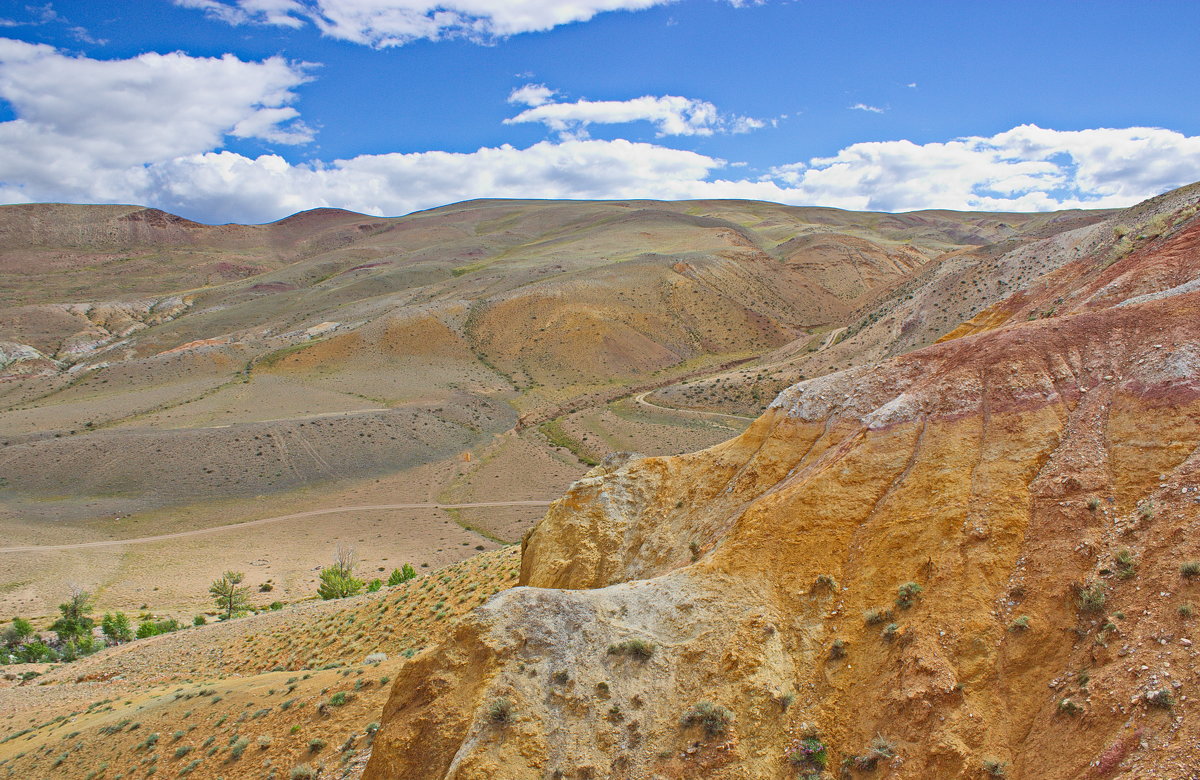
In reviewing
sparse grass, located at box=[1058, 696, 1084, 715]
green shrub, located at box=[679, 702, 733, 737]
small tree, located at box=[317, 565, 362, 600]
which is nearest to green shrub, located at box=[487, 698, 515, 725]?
green shrub, located at box=[679, 702, 733, 737]

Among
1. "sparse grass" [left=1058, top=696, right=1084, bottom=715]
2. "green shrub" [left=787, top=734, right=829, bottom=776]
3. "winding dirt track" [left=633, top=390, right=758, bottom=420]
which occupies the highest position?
"sparse grass" [left=1058, top=696, right=1084, bottom=715]

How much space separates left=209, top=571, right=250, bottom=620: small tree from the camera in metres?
29.4

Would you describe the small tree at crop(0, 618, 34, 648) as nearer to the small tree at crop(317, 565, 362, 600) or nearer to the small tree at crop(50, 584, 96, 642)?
the small tree at crop(50, 584, 96, 642)

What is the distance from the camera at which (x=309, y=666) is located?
19375 millimetres

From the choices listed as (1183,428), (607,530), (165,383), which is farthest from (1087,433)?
(165,383)

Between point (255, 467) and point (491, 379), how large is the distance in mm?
30542

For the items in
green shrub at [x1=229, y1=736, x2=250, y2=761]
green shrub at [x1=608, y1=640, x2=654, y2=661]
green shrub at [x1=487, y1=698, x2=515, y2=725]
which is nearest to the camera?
green shrub at [x1=487, y1=698, x2=515, y2=725]

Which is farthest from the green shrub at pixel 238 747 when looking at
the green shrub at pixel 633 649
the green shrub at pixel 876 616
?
the green shrub at pixel 876 616

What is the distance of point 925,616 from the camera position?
9039 mm

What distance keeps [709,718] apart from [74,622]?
105ft

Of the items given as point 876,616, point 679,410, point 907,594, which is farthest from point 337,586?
point 679,410

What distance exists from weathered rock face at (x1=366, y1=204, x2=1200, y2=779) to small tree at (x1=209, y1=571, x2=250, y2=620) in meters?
24.4

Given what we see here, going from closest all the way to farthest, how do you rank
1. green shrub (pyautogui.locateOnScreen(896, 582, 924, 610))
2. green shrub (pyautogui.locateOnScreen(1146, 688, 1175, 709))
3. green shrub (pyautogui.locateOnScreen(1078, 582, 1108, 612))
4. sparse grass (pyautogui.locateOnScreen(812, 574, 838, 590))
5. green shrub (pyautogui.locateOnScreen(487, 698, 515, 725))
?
green shrub (pyautogui.locateOnScreen(1146, 688, 1175, 709)) < green shrub (pyautogui.locateOnScreen(1078, 582, 1108, 612)) < green shrub (pyautogui.locateOnScreen(487, 698, 515, 725)) < green shrub (pyautogui.locateOnScreen(896, 582, 924, 610)) < sparse grass (pyautogui.locateOnScreen(812, 574, 838, 590))

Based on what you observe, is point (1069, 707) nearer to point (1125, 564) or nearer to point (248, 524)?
point (1125, 564)
